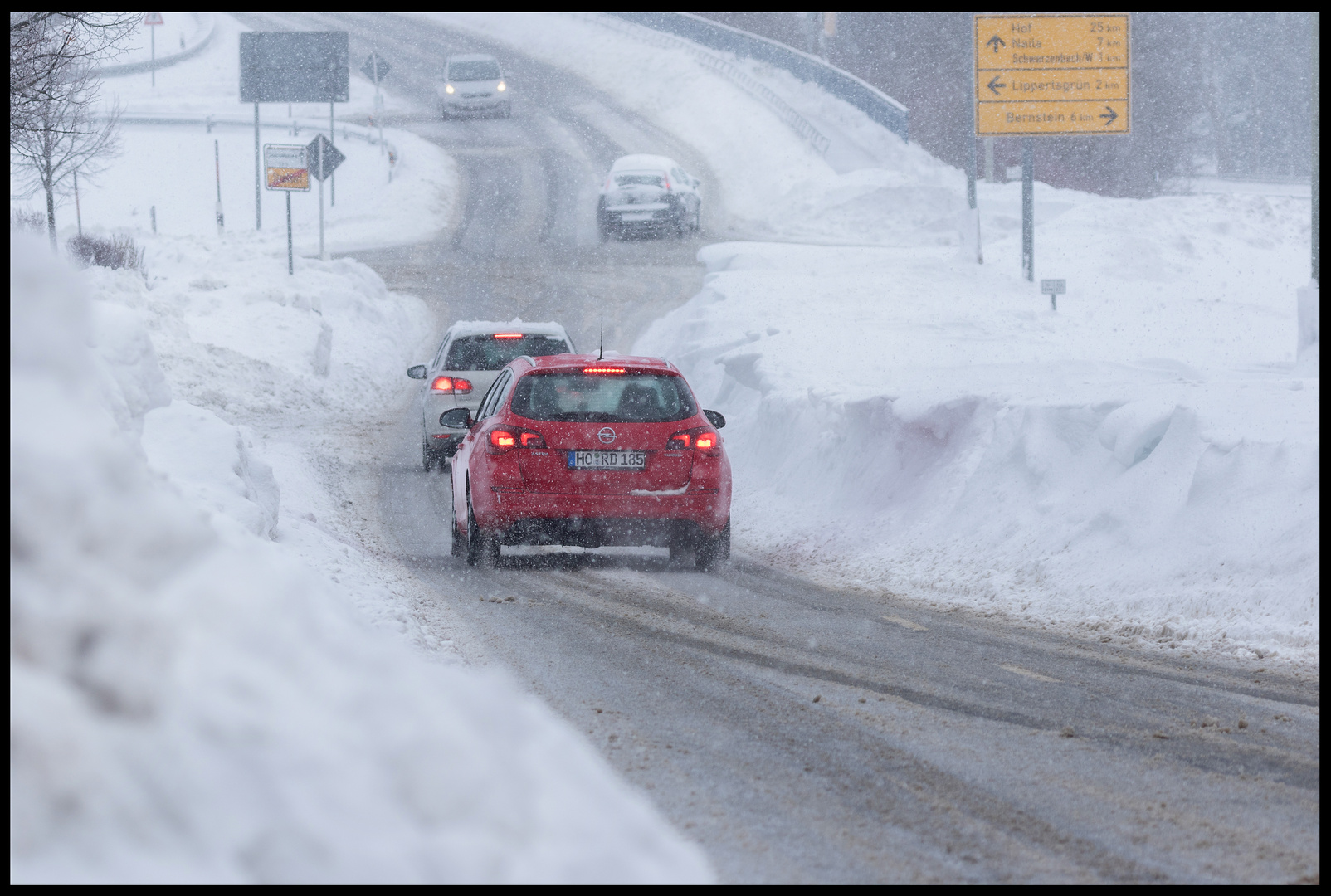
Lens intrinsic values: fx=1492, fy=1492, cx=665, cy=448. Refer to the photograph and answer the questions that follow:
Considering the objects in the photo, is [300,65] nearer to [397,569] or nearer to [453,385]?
[453,385]

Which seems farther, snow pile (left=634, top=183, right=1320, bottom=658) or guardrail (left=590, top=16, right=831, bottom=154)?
guardrail (left=590, top=16, right=831, bottom=154)

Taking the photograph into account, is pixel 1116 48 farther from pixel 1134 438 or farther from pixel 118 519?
pixel 118 519

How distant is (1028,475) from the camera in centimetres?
1136

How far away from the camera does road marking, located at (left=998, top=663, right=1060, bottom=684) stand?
697cm

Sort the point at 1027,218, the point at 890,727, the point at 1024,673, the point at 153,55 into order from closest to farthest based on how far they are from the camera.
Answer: the point at 890,727, the point at 1024,673, the point at 1027,218, the point at 153,55

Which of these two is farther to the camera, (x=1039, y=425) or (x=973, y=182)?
(x=973, y=182)

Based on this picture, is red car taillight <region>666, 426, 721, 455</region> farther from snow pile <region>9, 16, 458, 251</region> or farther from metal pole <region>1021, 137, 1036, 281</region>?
snow pile <region>9, 16, 458, 251</region>

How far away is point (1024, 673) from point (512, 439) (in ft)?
13.9

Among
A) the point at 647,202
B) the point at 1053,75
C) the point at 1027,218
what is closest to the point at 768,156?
the point at 647,202

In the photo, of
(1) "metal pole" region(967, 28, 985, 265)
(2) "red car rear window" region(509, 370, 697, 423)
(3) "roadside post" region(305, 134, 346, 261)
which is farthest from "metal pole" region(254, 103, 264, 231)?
(2) "red car rear window" region(509, 370, 697, 423)

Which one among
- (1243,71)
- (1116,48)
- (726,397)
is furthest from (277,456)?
(1243,71)

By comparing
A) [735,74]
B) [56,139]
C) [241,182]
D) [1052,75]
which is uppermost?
[735,74]

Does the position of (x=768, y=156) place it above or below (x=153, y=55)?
below

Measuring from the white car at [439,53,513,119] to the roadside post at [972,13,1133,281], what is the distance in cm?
2790
